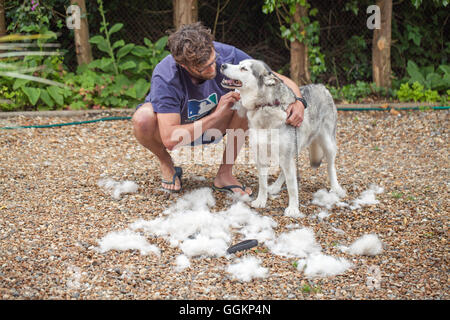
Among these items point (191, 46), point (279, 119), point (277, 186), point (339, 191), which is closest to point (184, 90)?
point (191, 46)

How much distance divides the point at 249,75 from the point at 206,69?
28 centimetres

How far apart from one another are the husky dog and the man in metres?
0.09

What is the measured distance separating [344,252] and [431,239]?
0.58 meters

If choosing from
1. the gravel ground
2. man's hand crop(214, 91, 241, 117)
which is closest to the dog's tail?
the gravel ground

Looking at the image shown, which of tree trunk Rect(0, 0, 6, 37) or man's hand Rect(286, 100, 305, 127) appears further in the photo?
tree trunk Rect(0, 0, 6, 37)

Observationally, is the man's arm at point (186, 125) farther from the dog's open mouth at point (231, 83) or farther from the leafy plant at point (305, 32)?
the leafy plant at point (305, 32)

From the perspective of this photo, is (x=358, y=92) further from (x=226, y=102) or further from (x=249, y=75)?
(x=249, y=75)

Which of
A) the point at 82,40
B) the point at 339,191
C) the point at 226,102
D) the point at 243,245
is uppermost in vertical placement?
the point at 82,40

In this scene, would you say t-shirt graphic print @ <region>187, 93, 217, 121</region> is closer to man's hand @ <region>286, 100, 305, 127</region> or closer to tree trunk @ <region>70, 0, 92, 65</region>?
man's hand @ <region>286, 100, 305, 127</region>

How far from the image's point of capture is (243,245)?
9.16ft

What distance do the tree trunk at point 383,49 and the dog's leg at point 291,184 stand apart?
134 inches

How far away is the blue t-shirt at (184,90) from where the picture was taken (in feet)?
10.3

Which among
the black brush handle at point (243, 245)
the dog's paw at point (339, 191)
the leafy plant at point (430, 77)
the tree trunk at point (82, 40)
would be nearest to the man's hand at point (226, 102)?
the black brush handle at point (243, 245)

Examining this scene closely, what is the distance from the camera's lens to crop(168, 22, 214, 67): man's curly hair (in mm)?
2891
